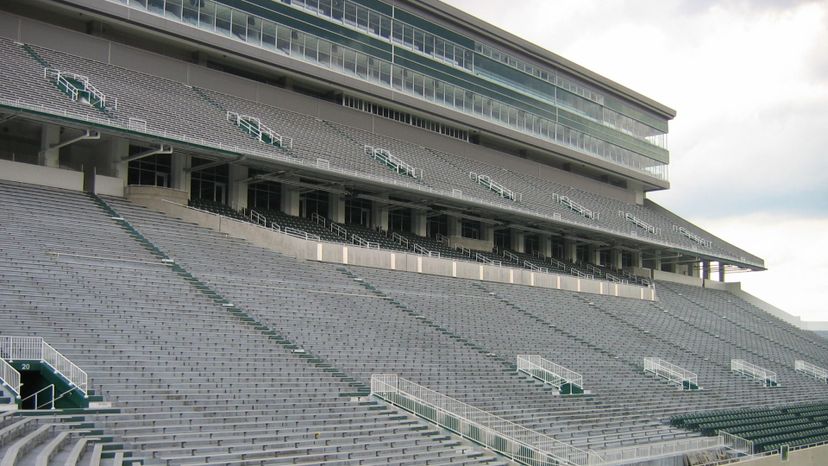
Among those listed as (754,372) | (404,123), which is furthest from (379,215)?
(754,372)

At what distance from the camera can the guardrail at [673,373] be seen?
28438mm

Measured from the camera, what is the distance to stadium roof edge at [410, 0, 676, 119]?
4372 centimetres

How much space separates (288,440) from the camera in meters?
14.7

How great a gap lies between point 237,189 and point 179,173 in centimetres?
293

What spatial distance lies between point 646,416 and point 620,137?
3762cm

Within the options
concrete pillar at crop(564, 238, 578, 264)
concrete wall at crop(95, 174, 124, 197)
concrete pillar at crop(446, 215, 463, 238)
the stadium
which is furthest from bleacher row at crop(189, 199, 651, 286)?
concrete wall at crop(95, 174, 124, 197)

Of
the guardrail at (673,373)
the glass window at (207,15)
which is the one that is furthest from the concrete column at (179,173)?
the guardrail at (673,373)

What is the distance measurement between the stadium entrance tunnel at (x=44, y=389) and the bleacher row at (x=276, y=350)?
1.58 feet

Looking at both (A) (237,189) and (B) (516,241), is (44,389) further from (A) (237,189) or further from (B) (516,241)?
(B) (516,241)

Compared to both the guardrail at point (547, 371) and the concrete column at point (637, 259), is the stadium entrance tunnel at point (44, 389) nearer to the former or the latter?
the guardrail at point (547, 371)

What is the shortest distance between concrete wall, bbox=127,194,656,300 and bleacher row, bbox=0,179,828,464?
0.77 m

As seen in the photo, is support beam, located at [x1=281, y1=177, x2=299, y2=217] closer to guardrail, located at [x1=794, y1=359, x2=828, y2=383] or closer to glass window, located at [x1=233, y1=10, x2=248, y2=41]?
glass window, located at [x1=233, y1=10, x2=248, y2=41]

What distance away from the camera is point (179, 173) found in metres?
29.9

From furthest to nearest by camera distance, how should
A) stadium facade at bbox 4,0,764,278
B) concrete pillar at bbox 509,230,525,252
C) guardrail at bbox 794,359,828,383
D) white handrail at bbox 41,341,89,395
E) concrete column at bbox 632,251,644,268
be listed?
1. concrete column at bbox 632,251,644,268
2. concrete pillar at bbox 509,230,525,252
3. guardrail at bbox 794,359,828,383
4. stadium facade at bbox 4,0,764,278
5. white handrail at bbox 41,341,89,395
